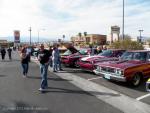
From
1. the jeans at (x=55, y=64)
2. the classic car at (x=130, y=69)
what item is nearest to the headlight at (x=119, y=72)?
the classic car at (x=130, y=69)

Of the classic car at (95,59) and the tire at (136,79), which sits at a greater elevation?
the classic car at (95,59)

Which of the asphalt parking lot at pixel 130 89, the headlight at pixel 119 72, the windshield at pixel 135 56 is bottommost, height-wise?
the asphalt parking lot at pixel 130 89

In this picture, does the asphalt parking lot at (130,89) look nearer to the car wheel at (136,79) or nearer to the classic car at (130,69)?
the car wheel at (136,79)

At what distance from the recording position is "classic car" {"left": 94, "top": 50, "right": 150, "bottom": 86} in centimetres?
988

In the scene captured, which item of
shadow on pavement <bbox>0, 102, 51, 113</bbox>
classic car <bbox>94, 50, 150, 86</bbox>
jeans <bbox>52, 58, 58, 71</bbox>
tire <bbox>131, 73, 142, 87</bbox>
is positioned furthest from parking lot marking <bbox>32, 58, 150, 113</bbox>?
jeans <bbox>52, 58, 58, 71</bbox>

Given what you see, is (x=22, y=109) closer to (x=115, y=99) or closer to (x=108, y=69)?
(x=115, y=99)

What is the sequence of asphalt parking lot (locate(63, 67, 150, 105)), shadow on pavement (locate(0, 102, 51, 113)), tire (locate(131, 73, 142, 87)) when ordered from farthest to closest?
1. tire (locate(131, 73, 142, 87))
2. asphalt parking lot (locate(63, 67, 150, 105))
3. shadow on pavement (locate(0, 102, 51, 113))

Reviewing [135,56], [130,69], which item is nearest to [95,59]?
[135,56]

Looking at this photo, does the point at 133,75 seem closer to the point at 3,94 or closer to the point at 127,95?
the point at 127,95

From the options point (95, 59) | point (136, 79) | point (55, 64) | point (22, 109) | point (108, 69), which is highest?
point (95, 59)

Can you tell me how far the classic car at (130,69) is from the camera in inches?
389

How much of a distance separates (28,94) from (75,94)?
1.62 metres

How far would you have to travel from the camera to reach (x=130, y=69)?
391 inches

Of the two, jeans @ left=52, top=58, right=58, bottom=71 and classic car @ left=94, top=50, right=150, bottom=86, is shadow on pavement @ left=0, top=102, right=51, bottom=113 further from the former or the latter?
jeans @ left=52, top=58, right=58, bottom=71
